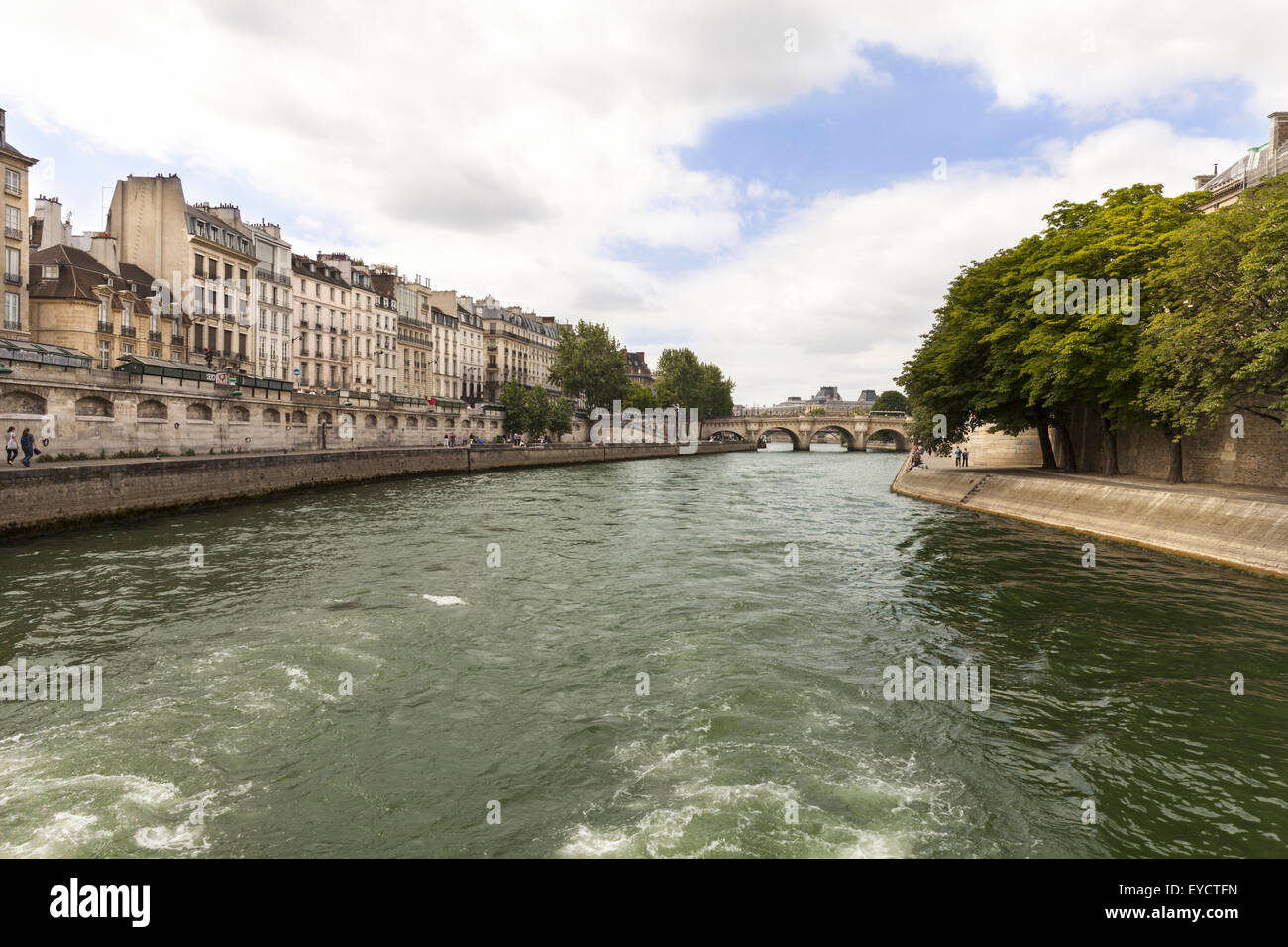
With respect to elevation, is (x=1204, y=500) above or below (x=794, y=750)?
above

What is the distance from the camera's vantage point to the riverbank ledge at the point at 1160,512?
18.4 meters

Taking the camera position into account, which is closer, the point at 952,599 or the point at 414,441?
the point at 952,599

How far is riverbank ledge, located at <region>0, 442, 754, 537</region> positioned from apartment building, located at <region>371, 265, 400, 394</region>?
34.4m

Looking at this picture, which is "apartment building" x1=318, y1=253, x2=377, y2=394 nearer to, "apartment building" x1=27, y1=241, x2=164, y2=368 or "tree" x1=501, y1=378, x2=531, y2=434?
"tree" x1=501, y1=378, x2=531, y2=434

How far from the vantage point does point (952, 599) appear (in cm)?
1545

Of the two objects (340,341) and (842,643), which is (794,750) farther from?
(340,341)

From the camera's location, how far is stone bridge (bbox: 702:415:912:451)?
12025 centimetres

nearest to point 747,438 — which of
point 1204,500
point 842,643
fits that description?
point 1204,500

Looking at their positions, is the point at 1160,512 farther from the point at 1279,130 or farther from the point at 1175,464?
the point at 1279,130

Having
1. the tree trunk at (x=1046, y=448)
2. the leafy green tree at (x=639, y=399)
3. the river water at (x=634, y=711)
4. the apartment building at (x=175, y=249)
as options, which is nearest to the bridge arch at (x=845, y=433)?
the leafy green tree at (x=639, y=399)

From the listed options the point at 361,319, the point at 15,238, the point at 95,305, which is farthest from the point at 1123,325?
Answer: the point at 361,319

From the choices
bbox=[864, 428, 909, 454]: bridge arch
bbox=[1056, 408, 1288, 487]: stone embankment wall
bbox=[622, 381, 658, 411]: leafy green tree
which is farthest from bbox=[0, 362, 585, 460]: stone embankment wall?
bbox=[864, 428, 909, 454]: bridge arch

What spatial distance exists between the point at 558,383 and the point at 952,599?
89.6 m

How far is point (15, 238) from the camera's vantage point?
3994 centimetres
